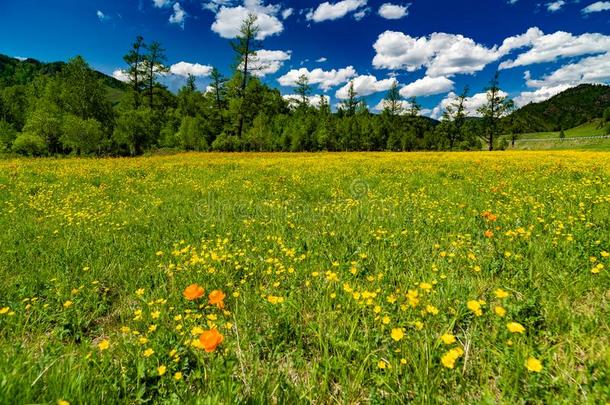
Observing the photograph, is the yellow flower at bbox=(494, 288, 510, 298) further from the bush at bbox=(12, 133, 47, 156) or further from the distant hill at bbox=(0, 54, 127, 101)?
the distant hill at bbox=(0, 54, 127, 101)

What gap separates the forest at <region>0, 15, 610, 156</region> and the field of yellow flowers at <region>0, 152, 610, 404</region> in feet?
123

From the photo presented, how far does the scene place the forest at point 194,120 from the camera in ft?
123

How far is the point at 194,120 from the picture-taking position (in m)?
50.8

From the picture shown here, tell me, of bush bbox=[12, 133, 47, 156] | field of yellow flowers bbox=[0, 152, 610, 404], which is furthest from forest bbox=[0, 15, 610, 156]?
field of yellow flowers bbox=[0, 152, 610, 404]

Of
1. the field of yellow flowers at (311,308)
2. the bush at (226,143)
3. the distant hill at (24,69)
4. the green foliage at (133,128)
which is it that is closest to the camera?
the field of yellow flowers at (311,308)

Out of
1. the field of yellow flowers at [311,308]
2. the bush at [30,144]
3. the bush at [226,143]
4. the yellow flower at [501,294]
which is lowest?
the field of yellow flowers at [311,308]

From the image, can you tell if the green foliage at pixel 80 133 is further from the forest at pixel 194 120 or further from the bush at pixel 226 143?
the bush at pixel 226 143

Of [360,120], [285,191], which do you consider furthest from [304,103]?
[285,191]

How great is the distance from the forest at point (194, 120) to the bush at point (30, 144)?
98mm

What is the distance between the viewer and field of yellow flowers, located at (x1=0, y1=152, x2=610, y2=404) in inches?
83.5

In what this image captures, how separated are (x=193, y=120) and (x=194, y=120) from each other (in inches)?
6.6

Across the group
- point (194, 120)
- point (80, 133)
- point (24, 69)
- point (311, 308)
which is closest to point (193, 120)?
point (194, 120)

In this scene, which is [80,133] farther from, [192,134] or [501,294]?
[501,294]

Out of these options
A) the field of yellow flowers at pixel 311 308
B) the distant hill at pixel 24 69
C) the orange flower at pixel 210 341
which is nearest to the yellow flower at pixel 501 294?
the field of yellow flowers at pixel 311 308
